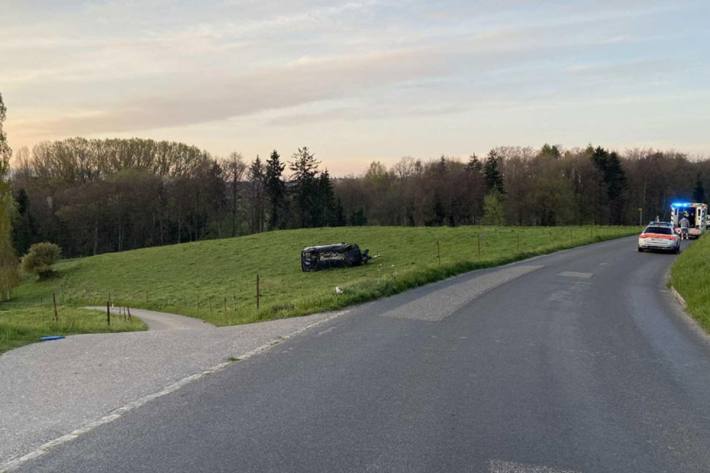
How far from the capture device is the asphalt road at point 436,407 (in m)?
4.48

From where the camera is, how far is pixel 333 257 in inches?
1497

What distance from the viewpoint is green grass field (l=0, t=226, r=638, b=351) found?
96.4 ft

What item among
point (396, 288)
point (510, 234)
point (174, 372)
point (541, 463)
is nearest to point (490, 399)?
point (541, 463)

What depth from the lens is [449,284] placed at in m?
16.5

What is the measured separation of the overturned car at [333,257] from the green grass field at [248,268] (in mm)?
871

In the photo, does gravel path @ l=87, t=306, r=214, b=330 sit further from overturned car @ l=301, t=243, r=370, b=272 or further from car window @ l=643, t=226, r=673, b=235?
car window @ l=643, t=226, r=673, b=235

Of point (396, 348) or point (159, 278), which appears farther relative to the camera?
point (159, 278)

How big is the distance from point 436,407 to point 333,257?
32382 millimetres

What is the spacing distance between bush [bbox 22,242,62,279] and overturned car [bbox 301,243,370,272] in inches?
1040

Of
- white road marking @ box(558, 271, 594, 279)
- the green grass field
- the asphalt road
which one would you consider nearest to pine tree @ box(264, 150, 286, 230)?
the green grass field

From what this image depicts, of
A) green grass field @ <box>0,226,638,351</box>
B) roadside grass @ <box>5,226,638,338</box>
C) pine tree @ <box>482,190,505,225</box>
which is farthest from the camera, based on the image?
pine tree @ <box>482,190,505,225</box>

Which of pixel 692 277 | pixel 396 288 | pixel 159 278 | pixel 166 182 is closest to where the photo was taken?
pixel 396 288

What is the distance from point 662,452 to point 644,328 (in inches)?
255

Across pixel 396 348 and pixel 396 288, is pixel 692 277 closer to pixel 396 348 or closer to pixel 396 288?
pixel 396 288
